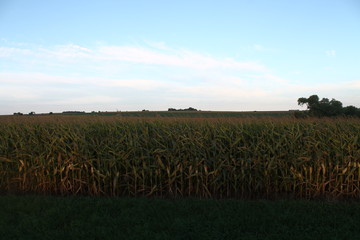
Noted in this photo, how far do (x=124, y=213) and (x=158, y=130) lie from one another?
211cm

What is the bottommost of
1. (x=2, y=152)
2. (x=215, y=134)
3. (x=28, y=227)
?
(x=28, y=227)

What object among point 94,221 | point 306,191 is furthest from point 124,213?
point 306,191

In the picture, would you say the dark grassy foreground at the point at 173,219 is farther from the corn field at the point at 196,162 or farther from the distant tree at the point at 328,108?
the distant tree at the point at 328,108

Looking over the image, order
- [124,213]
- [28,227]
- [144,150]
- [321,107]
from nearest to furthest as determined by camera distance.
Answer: [28,227]
[124,213]
[144,150]
[321,107]

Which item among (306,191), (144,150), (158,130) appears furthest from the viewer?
(158,130)

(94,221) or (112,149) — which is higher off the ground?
(112,149)

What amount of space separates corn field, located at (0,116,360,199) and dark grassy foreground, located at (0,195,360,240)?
564 millimetres

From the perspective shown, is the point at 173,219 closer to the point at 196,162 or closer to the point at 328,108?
the point at 196,162

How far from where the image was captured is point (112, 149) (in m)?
5.34

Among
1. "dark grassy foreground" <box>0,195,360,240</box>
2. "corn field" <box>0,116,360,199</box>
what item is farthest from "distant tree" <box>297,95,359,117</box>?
"dark grassy foreground" <box>0,195,360,240</box>

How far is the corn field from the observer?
512cm

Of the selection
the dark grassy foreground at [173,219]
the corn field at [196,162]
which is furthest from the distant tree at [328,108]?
the dark grassy foreground at [173,219]

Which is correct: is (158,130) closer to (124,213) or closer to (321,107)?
(124,213)

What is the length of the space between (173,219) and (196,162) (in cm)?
145
